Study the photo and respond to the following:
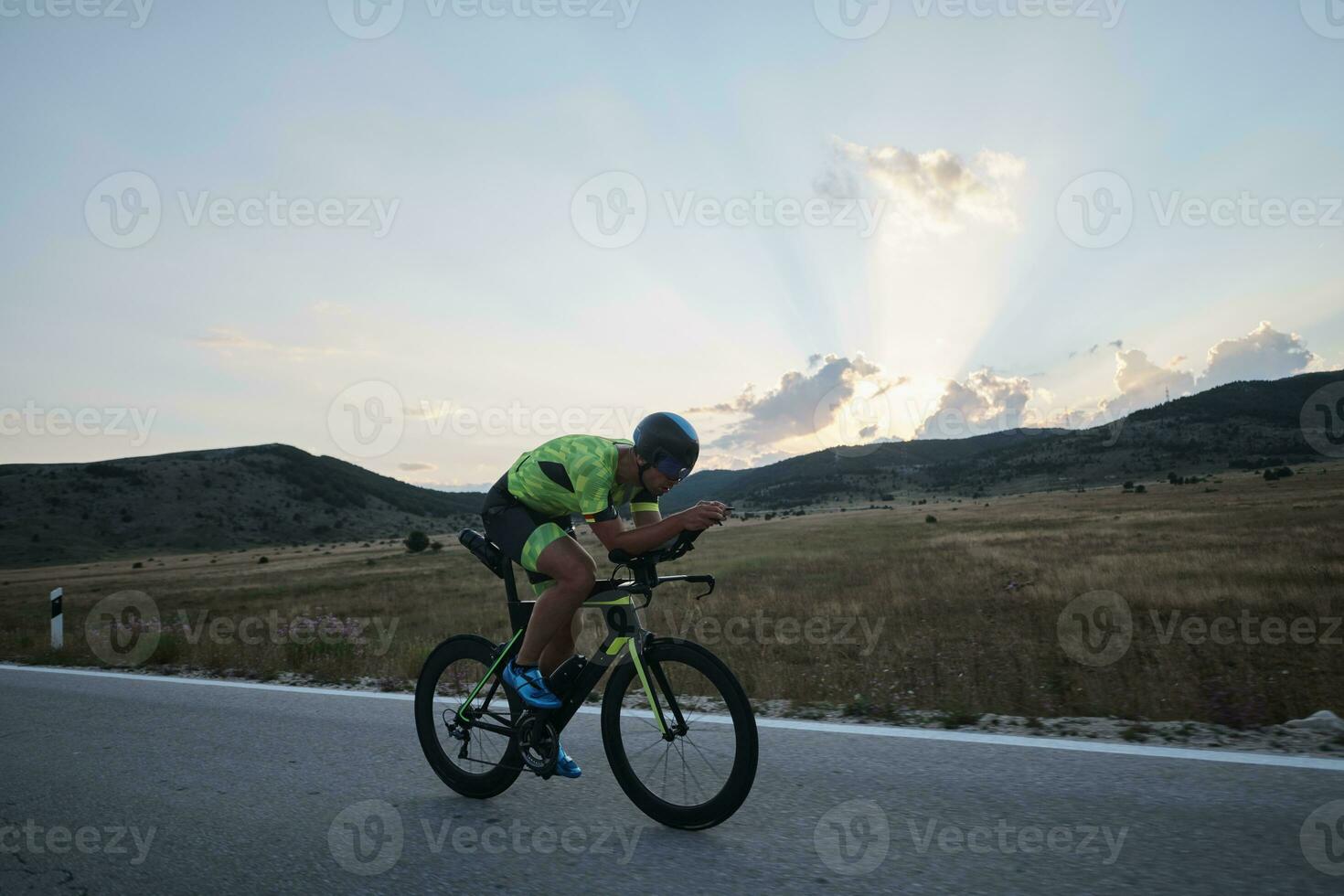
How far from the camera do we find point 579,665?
3.86 meters

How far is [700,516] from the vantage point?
3.39 meters

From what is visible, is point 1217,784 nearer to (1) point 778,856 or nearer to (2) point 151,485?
(1) point 778,856

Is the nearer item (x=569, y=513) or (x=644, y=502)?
(x=644, y=502)

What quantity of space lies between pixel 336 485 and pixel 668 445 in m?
167

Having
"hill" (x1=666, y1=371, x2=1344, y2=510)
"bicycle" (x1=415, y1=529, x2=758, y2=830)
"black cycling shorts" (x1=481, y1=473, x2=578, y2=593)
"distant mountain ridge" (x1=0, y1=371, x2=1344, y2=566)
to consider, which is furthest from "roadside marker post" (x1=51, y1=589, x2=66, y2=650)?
"hill" (x1=666, y1=371, x2=1344, y2=510)

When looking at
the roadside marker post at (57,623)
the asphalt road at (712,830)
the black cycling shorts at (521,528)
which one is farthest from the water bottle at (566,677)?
the roadside marker post at (57,623)

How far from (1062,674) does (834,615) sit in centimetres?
541

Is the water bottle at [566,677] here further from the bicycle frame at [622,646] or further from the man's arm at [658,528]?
the man's arm at [658,528]

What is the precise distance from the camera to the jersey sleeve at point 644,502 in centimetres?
396

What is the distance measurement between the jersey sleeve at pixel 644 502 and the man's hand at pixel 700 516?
1.87 feet

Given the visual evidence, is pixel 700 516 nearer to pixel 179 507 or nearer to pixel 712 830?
pixel 712 830

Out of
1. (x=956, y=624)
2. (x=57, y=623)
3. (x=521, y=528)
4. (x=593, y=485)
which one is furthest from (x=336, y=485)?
(x=593, y=485)

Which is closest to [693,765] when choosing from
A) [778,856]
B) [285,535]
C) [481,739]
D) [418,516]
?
[778,856]

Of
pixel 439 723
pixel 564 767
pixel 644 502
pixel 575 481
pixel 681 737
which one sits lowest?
pixel 564 767
